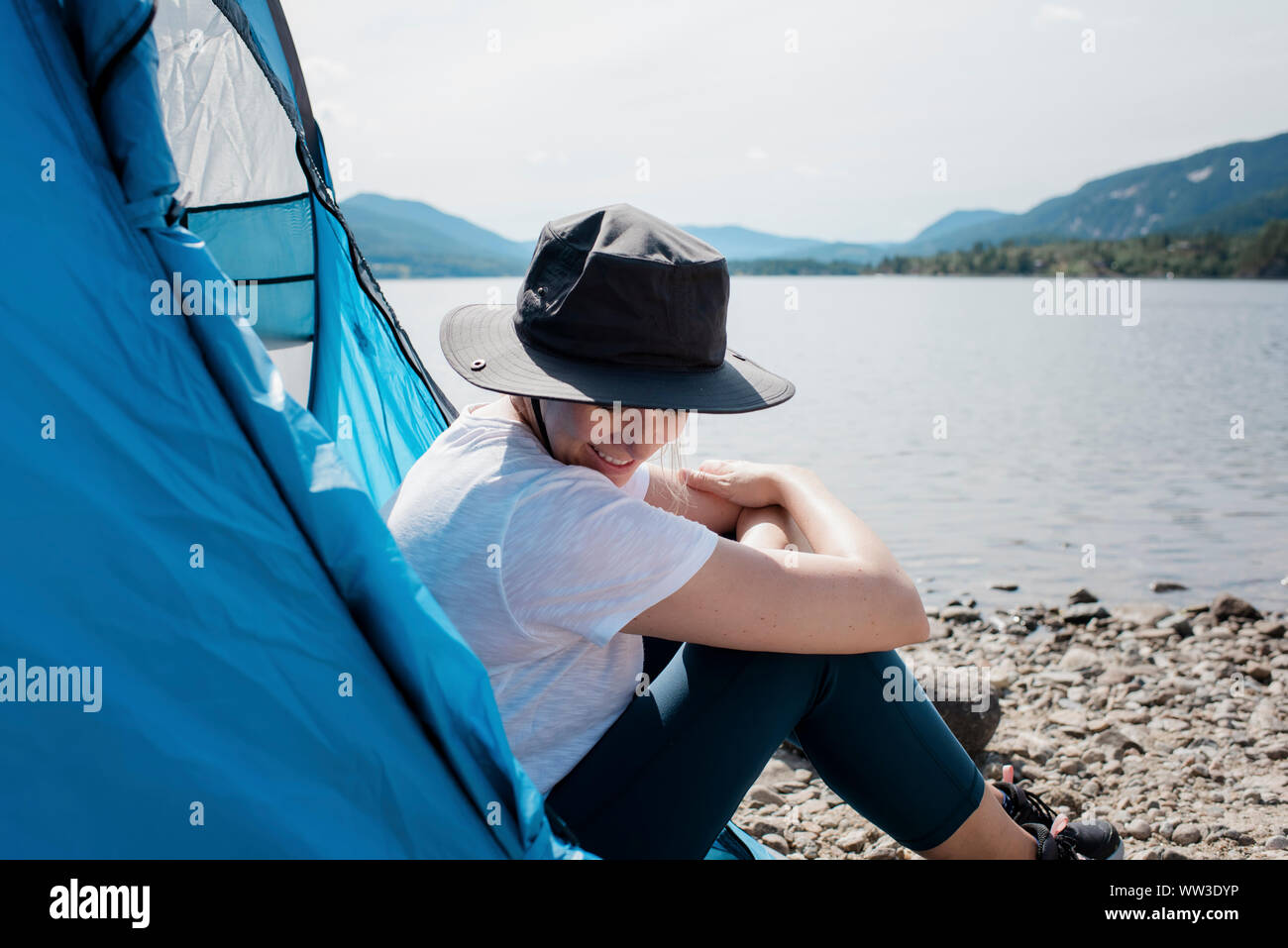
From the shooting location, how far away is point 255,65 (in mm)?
2758

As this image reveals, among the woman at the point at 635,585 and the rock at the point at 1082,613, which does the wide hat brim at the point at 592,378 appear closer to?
the woman at the point at 635,585

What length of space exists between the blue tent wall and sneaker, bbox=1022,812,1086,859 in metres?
1.18

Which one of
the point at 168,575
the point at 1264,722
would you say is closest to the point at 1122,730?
the point at 1264,722

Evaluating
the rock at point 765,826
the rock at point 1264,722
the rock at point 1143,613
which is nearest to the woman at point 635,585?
the rock at point 765,826

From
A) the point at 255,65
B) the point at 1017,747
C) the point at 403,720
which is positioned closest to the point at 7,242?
the point at 403,720

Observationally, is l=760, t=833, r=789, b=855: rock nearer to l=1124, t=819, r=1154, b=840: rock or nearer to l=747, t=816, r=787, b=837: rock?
l=747, t=816, r=787, b=837: rock

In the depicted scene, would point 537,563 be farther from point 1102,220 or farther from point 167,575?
point 1102,220

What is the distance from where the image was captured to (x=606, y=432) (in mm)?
1682

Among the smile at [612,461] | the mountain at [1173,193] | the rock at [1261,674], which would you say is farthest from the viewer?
the mountain at [1173,193]

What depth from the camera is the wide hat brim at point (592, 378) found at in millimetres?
1601

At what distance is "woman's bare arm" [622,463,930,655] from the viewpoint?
5.37 ft

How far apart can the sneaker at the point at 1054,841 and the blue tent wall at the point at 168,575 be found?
1.18m

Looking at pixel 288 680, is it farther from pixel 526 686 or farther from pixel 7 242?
pixel 7 242
